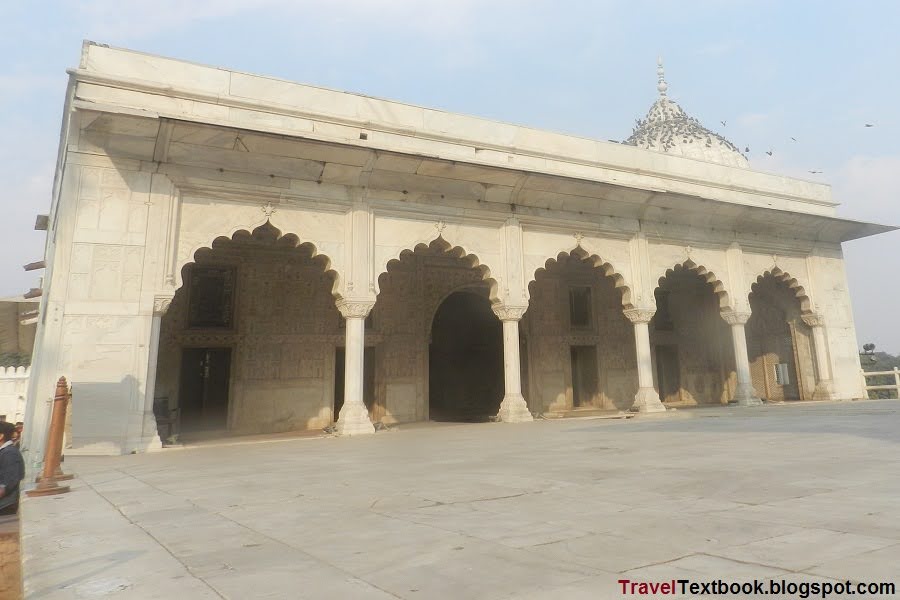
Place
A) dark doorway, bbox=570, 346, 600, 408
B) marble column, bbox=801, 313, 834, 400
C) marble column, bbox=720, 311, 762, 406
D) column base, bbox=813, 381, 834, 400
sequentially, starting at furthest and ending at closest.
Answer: dark doorway, bbox=570, 346, 600, 408 < marble column, bbox=801, 313, 834, 400 < column base, bbox=813, 381, 834, 400 < marble column, bbox=720, 311, 762, 406

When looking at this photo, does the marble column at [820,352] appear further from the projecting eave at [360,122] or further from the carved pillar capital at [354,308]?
the carved pillar capital at [354,308]

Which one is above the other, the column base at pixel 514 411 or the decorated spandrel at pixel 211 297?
Result: the decorated spandrel at pixel 211 297

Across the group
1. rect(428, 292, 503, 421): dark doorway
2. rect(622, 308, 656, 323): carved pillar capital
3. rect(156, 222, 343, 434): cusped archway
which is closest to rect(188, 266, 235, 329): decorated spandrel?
rect(156, 222, 343, 434): cusped archway

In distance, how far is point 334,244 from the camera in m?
10.2

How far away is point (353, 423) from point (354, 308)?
2.08 meters

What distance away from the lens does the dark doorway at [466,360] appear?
16656 millimetres

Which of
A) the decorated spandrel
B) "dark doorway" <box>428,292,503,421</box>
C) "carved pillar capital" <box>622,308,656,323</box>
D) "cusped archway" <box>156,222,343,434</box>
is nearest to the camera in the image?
"cusped archway" <box>156,222,343,434</box>

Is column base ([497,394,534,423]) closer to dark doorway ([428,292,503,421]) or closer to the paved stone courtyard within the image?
dark doorway ([428,292,503,421])

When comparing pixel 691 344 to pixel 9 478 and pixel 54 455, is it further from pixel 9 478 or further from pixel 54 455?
pixel 9 478

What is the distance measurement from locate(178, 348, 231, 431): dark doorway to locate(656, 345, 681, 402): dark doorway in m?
13.0

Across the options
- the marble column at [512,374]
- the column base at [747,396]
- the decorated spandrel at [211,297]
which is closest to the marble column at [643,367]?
the column base at [747,396]

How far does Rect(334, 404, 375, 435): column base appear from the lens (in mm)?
9825

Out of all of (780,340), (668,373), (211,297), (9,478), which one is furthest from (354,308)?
(780,340)

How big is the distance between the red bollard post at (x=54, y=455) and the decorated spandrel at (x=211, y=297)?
23.5 ft
